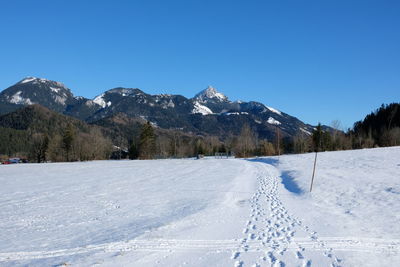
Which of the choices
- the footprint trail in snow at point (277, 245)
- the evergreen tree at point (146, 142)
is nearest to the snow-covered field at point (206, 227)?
the footprint trail in snow at point (277, 245)

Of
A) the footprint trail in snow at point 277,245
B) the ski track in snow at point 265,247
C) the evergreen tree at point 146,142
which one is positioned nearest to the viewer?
the footprint trail in snow at point 277,245

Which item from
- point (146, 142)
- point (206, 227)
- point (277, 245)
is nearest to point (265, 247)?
point (277, 245)

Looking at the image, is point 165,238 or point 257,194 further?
point 257,194

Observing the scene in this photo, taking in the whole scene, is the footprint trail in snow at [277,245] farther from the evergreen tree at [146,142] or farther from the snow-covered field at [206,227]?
the evergreen tree at [146,142]

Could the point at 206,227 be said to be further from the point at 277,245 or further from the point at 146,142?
the point at 146,142

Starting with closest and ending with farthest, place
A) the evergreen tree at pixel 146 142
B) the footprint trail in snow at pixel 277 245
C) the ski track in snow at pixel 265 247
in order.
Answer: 1. the footprint trail in snow at pixel 277 245
2. the ski track in snow at pixel 265 247
3. the evergreen tree at pixel 146 142

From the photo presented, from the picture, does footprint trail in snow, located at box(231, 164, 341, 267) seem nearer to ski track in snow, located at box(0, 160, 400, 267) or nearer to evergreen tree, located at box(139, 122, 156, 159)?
ski track in snow, located at box(0, 160, 400, 267)

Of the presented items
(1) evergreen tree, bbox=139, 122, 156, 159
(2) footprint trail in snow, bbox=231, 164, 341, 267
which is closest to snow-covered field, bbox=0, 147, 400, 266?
(2) footprint trail in snow, bbox=231, 164, 341, 267

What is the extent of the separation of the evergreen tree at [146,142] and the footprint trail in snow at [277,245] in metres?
76.5

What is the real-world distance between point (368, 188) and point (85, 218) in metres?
17.4

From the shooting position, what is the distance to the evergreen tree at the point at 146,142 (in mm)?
88750

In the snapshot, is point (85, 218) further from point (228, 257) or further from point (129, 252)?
point (228, 257)

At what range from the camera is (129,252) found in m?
8.83

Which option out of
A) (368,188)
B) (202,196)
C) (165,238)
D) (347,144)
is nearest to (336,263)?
(165,238)
